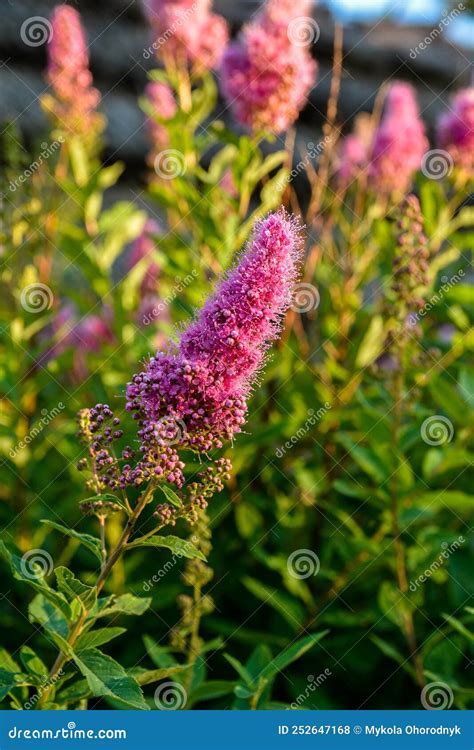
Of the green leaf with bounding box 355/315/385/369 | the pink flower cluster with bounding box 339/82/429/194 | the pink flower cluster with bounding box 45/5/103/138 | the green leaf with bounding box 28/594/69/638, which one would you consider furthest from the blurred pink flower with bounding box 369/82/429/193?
the green leaf with bounding box 28/594/69/638

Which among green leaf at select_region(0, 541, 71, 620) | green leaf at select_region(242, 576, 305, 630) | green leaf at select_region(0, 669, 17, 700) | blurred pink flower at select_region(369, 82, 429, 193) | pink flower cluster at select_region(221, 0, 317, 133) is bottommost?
green leaf at select_region(0, 669, 17, 700)

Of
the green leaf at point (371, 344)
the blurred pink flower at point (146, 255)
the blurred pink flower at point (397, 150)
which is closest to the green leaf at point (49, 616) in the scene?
the green leaf at point (371, 344)

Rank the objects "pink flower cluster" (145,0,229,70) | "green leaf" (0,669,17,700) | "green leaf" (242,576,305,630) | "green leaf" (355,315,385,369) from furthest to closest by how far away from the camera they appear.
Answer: "pink flower cluster" (145,0,229,70) < "green leaf" (355,315,385,369) < "green leaf" (242,576,305,630) < "green leaf" (0,669,17,700)

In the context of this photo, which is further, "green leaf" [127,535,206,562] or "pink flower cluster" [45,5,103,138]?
"pink flower cluster" [45,5,103,138]

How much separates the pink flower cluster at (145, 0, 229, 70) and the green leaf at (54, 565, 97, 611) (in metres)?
1.98

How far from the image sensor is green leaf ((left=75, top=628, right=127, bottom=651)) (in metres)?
1.48

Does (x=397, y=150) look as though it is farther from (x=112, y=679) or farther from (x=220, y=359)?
(x=112, y=679)

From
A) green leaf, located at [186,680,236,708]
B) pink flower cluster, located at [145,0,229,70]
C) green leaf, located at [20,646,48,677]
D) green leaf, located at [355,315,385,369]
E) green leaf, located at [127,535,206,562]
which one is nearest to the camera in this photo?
green leaf, located at [127,535,206,562]

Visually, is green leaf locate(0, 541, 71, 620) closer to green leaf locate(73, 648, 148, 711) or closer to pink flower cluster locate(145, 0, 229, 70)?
green leaf locate(73, 648, 148, 711)

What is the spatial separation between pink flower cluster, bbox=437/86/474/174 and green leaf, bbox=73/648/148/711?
2.11 m

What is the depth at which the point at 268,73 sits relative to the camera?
2469mm

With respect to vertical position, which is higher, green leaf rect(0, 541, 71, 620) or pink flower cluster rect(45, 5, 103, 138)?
pink flower cluster rect(45, 5, 103, 138)
